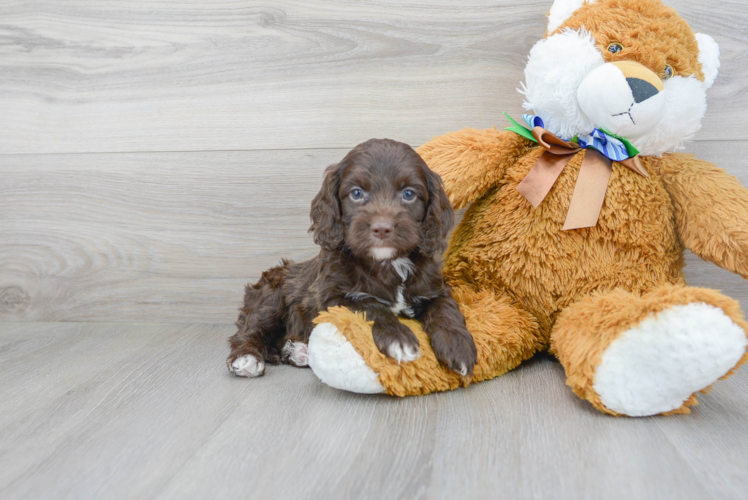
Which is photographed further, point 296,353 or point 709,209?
point 296,353

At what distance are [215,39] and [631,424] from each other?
220 cm

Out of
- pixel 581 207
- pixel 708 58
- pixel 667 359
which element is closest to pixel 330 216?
pixel 581 207

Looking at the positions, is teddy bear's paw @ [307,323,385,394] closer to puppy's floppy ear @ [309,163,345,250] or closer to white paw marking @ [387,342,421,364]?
white paw marking @ [387,342,421,364]

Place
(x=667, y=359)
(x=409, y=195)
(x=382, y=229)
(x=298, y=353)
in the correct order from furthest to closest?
(x=298, y=353)
(x=409, y=195)
(x=382, y=229)
(x=667, y=359)

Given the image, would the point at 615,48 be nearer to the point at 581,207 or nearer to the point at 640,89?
the point at 640,89

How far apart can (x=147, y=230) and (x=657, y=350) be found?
2.20 metres

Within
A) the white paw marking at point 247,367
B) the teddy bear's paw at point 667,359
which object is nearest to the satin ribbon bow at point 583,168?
the teddy bear's paw at point 667,359

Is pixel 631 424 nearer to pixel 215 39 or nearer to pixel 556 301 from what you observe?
pixel 556 301

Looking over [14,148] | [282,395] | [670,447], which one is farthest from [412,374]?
[14,148]

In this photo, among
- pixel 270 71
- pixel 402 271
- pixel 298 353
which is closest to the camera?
pixel 402 271

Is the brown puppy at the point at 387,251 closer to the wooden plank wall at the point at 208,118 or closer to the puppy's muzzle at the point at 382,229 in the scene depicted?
the puppy's muzzle at the point at 382,229

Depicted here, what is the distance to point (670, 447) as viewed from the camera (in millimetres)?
1403

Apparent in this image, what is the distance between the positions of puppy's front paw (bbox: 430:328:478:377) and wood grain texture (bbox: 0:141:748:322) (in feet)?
3.32

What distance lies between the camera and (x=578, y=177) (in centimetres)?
191
